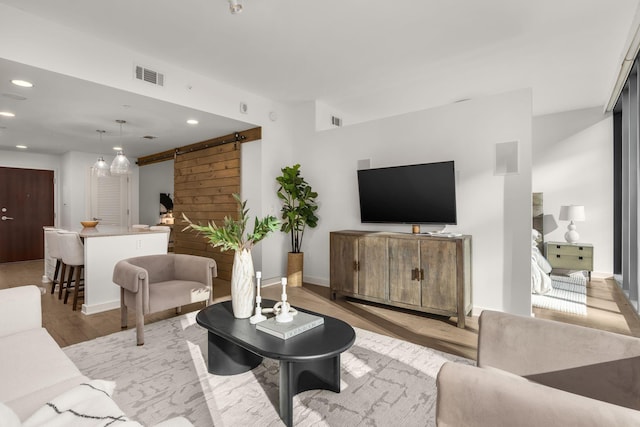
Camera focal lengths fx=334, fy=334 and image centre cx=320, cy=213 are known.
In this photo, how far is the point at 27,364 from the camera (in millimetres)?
1558

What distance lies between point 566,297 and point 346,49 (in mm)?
4104

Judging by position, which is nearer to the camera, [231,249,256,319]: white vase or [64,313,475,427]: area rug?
[64,313,475,427]: area rug

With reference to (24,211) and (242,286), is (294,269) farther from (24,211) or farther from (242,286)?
(24,211)

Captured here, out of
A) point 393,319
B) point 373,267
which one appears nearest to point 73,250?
point 373,267

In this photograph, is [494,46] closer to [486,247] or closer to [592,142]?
[486,247]

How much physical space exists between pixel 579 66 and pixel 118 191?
8.78 metres

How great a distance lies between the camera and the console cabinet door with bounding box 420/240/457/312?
3.39 metres

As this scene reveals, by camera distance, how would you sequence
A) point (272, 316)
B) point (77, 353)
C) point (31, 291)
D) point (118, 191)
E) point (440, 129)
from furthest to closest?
point (118, 191) < point (440, 129) < point (77, 353) < point (272, 316) < point (31, 291)

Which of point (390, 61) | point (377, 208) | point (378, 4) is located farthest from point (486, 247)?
point (378, 4)

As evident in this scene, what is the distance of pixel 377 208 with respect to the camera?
14.1 ft

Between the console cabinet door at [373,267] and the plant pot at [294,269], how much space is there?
1186 millimetres

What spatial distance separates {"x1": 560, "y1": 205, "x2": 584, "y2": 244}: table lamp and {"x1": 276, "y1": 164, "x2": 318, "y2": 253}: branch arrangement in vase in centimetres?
397

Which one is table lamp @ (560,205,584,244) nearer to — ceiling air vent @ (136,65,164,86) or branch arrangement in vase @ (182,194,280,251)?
branch arrangement in vase @ (182,194,280,251)

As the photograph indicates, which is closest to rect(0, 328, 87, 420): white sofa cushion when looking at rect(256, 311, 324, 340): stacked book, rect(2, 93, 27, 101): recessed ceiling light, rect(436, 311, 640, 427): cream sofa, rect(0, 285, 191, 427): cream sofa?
rect(0, 285, 191, 427): cream sofa
